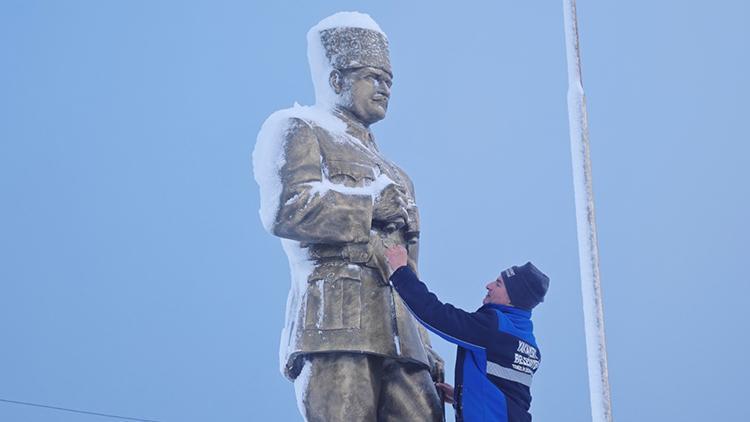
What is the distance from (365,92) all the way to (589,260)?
1.24 metres

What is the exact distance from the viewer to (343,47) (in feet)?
12.7

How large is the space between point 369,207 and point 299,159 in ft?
1.04

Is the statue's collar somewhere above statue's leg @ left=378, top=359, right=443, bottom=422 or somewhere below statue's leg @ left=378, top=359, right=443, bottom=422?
above

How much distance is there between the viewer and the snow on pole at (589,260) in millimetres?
4066

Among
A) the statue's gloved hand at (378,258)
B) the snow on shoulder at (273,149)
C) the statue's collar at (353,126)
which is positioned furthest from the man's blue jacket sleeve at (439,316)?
the statue's collar at (353,126)

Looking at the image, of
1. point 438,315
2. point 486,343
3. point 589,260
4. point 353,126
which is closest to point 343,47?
point 353,126

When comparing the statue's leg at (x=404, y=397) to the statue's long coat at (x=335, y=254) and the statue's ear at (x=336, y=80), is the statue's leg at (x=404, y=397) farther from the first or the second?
the statue's ear at (x=336, y=80)

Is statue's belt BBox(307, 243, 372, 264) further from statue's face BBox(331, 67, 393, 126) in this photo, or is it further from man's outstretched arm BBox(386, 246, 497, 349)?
statue's face BBox(331, 67, 393, 126)

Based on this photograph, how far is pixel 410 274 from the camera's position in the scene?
3537mm

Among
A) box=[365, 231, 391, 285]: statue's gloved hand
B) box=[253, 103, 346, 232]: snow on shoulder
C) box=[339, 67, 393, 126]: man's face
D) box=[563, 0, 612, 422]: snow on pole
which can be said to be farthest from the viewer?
box=[563, 0, 612, 422]: snow on pole

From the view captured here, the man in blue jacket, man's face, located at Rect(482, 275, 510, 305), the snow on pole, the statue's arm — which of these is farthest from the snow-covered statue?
the snow on pole

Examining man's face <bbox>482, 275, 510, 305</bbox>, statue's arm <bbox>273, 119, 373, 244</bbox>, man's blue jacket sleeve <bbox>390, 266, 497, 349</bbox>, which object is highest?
statue's arm <bbox>273, 119, 373, 244</bbox>

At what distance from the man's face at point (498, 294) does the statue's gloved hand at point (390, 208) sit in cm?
44

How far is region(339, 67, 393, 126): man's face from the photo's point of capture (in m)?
3.88
